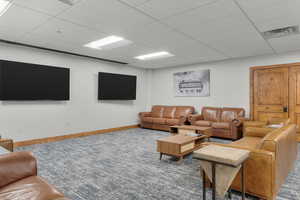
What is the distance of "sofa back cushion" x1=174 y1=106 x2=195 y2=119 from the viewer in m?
6.58

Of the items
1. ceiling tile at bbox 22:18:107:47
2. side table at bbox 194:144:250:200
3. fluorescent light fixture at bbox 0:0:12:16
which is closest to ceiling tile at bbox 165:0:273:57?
ceiling tile at bbox 22:18:107:47

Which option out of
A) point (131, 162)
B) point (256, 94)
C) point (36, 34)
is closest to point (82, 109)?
point (36, 34)

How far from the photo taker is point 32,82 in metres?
4.55

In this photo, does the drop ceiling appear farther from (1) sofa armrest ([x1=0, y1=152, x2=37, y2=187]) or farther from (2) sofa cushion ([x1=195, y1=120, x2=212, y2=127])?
(2) sofa cushion ([x1=195, y1=120, x2=212, y2=127])

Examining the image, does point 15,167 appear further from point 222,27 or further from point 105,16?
point 222,27

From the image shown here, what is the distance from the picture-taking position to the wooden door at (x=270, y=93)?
197 inches

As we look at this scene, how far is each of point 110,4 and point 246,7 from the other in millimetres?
1956

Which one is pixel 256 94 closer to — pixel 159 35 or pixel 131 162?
pixel 159 35

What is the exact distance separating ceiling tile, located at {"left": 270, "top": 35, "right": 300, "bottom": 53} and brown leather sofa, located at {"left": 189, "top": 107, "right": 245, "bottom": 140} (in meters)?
1.97

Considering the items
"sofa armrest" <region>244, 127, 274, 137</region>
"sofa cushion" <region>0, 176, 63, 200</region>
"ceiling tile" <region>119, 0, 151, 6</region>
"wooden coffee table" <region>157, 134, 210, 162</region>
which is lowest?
"wooden coffee table" <region>157, 134, 210, 162</region>

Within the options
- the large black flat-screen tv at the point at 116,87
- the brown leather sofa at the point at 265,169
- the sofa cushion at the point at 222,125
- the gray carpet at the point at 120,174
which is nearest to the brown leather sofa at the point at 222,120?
the sofa cushion at the point at 222,125

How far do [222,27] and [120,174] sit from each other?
3135mm

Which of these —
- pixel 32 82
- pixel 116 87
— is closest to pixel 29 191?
pixel 32 82

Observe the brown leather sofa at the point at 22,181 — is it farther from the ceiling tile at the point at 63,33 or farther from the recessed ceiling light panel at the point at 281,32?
the recessed ceiling light panel at the point at 281,32
